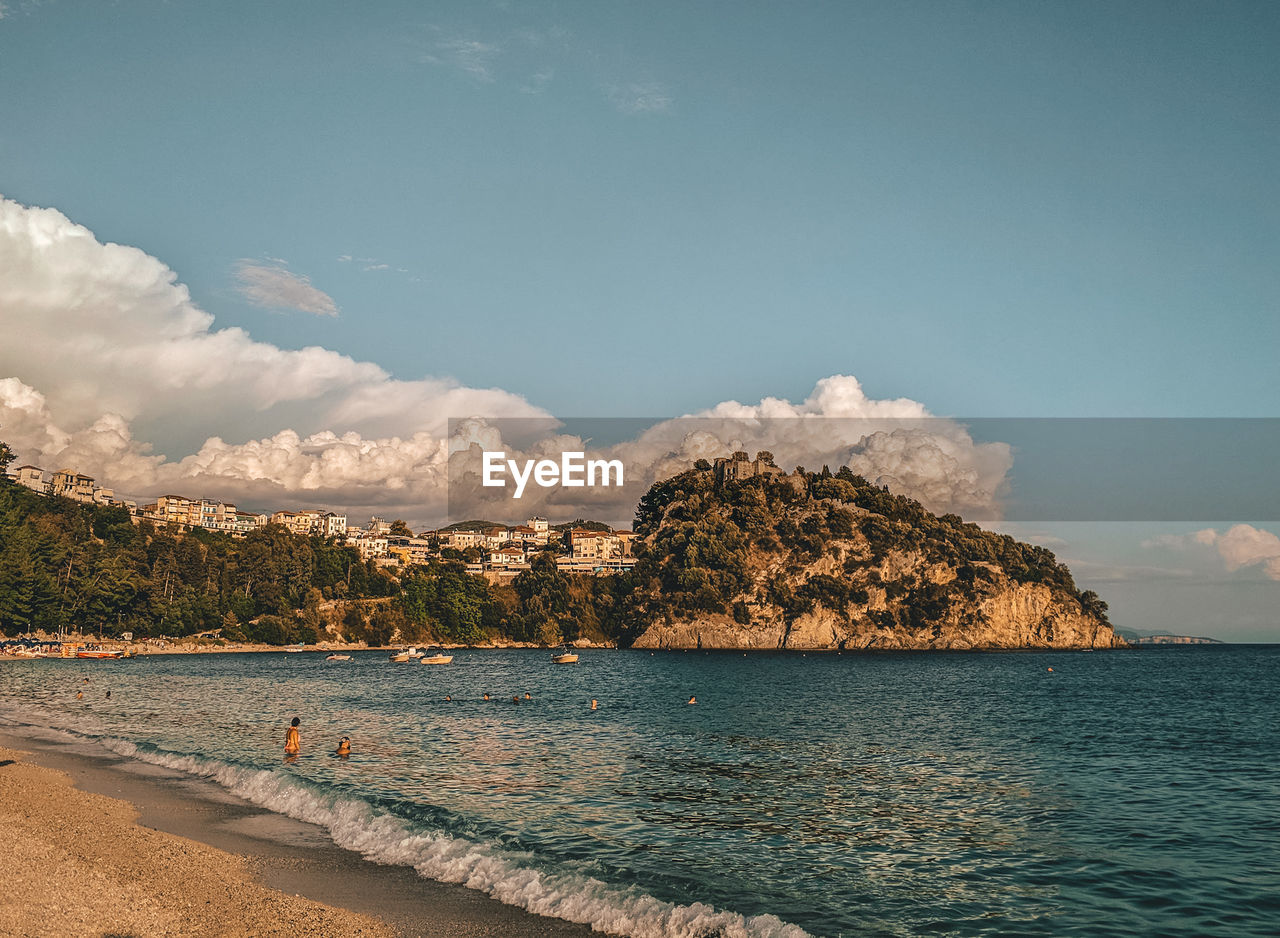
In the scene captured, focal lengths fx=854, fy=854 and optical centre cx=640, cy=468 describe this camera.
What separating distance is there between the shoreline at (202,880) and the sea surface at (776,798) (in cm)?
137

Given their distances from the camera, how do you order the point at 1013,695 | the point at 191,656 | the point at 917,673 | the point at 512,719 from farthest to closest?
the point at 191,656 → the point at 917,673 → the point at 1013,695 → the point at 512,719

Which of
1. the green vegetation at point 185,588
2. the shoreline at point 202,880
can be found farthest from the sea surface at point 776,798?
the green vegetation at point 185,588

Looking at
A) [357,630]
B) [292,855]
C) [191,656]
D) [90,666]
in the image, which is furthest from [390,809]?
[357,630]

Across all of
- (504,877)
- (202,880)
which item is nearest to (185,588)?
(202,880)

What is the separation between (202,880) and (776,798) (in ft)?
64.8

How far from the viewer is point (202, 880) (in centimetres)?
1989

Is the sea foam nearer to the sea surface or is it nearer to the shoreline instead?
the sea surface

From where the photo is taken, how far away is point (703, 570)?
7820 inches

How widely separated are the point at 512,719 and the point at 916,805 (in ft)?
107

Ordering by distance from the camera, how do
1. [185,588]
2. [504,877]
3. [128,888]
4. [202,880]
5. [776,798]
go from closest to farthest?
1. [128,888]
2. [202,880]
3. [504,877]
4. [776,798]
5. [185,588]

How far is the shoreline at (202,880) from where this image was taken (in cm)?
1703

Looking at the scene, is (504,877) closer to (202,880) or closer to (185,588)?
(202,880)

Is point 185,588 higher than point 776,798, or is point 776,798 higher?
point 776,798

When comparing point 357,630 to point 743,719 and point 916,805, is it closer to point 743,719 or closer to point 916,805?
point 743,719
